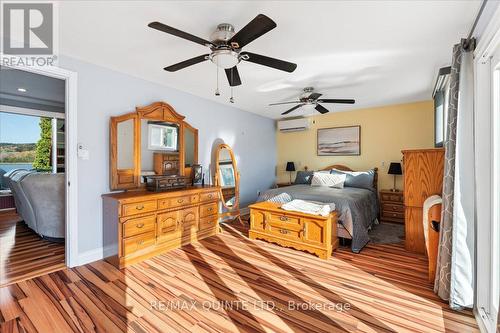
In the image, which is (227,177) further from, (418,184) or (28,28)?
(28,28)

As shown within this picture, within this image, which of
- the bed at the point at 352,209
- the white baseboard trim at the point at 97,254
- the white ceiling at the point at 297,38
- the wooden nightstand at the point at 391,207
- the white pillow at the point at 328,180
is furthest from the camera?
the white pillow at the point at 328,180

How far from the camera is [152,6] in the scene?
181 cm

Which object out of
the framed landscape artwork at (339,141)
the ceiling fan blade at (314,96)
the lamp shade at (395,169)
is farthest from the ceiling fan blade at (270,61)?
the framed landscape artwork at (339,141)

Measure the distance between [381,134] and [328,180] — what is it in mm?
1548

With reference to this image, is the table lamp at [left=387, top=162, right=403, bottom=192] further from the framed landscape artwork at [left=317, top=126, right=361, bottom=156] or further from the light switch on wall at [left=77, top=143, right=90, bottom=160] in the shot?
the light switch on wall at [left=77, top=143, right=90, bottom=160]

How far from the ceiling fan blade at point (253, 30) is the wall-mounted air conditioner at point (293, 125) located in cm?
397

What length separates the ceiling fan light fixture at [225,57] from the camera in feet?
6.71

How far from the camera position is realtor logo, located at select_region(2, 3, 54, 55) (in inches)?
73.6

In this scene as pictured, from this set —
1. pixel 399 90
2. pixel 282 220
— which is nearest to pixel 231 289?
pixel 282 220

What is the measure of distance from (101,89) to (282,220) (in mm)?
2882

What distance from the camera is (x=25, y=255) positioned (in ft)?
9.66

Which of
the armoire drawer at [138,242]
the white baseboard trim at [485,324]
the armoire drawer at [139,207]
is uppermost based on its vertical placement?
the armoire drawer at [139,207]

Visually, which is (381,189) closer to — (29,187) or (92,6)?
(92,6)

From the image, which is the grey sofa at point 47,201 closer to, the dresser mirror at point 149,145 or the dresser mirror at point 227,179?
the dresser mirror at point 149,145
